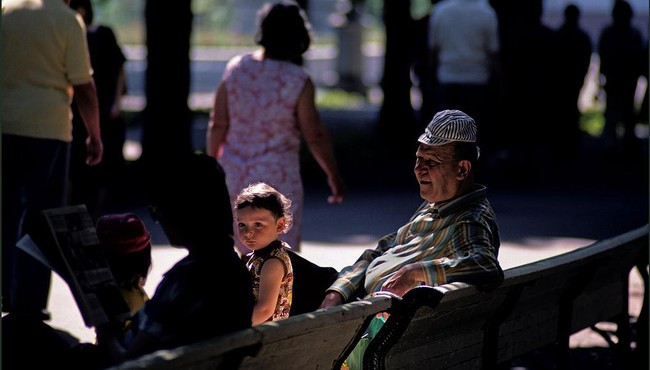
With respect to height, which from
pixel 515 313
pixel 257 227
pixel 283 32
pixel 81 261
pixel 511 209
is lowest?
pixel 511 209

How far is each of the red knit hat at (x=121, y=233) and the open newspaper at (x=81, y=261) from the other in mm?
437

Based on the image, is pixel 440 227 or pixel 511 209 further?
pixel 511 209

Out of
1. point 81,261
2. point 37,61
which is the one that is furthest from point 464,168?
point 37,61

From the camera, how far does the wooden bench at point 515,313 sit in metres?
4.18

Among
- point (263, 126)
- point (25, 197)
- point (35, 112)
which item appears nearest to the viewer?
point (263, 126)

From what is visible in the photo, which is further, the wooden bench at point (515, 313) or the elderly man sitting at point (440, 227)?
the elderly man sitting at point (440, 227)

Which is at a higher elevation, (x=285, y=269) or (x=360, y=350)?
(x=285, y=269)

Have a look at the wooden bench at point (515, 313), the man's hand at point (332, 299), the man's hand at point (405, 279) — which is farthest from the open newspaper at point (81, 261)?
the man's hand at point (405, 279)

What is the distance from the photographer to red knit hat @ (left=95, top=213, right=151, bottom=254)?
161 inches

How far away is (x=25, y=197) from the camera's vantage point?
6973 mm

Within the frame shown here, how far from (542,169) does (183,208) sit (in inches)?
461

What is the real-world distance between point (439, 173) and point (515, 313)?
599 mm

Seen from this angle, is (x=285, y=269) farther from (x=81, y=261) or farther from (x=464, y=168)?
(x=81, y=261)

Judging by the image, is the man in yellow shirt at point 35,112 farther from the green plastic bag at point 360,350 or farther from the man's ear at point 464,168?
the man's ear at point 464,168
